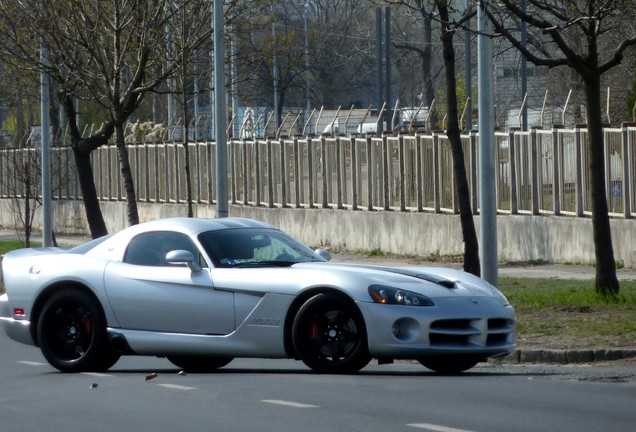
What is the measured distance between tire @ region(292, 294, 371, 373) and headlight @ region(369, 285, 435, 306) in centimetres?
21

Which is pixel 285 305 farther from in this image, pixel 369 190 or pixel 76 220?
pixel 76 220

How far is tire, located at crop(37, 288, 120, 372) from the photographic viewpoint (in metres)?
12.2

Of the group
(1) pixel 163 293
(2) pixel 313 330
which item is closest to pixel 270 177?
(1) pixel 163 293

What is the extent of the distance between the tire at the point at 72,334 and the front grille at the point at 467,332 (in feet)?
10.2

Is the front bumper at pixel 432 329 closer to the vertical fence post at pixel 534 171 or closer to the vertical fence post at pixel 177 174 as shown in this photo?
the vertical fence post at pixel 534 171

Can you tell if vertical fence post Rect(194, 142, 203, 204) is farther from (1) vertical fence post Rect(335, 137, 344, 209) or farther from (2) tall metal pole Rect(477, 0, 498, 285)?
(2) tall metal pole Rect(477, 0, 498, 285)

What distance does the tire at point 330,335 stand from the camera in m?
11.0

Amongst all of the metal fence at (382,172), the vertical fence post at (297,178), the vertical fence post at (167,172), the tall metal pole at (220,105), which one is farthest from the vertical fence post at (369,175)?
the tall metal pole at (220,105)

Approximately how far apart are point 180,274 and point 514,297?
6875mm

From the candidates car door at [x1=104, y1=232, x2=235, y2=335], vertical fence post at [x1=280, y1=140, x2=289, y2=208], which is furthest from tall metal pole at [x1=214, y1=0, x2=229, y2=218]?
vertical fence post at [x1=280, y1=140, x2=289, y2=208]

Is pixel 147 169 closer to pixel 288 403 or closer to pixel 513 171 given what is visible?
pixel 513 171

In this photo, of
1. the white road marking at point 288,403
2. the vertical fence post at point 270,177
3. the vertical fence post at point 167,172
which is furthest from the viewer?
the vertical fence post at point 167,172

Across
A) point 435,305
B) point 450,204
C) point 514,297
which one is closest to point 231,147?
point 450,204

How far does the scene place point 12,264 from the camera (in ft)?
42.3
